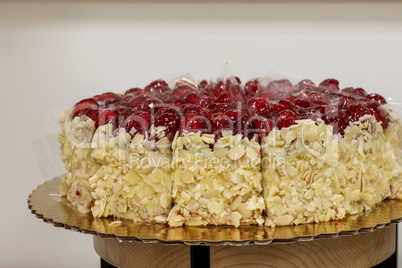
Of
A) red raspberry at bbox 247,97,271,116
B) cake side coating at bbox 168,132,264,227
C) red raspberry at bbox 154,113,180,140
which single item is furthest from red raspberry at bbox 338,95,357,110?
red raspberry at bbox 154,113,180,140

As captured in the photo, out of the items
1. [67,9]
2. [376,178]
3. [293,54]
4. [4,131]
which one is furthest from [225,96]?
[4,131]

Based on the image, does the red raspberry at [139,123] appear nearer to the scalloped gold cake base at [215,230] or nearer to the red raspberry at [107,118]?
the red raspberry at [107,118]

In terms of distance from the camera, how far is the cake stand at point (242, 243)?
1.38 metres

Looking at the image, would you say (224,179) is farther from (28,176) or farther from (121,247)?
(28,176)

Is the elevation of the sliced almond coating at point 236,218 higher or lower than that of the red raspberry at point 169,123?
lower

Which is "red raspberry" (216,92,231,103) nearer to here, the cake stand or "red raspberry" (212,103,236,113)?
"red raspberry" (212,103,236,113)

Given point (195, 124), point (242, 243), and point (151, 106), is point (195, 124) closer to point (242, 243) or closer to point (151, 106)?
point (151, 106)

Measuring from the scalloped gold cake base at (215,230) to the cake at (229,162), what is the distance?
0.03m

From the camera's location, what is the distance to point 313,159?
1512 millimetres

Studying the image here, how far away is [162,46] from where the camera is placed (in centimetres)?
301

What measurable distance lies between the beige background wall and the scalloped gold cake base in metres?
1.39

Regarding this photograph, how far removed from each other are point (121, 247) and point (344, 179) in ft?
1.96

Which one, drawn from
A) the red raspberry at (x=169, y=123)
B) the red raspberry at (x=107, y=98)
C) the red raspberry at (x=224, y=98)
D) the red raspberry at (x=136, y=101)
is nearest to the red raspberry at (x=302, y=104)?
the red raspberry at (x=224, y=98)

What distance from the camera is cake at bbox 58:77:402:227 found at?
150cm
